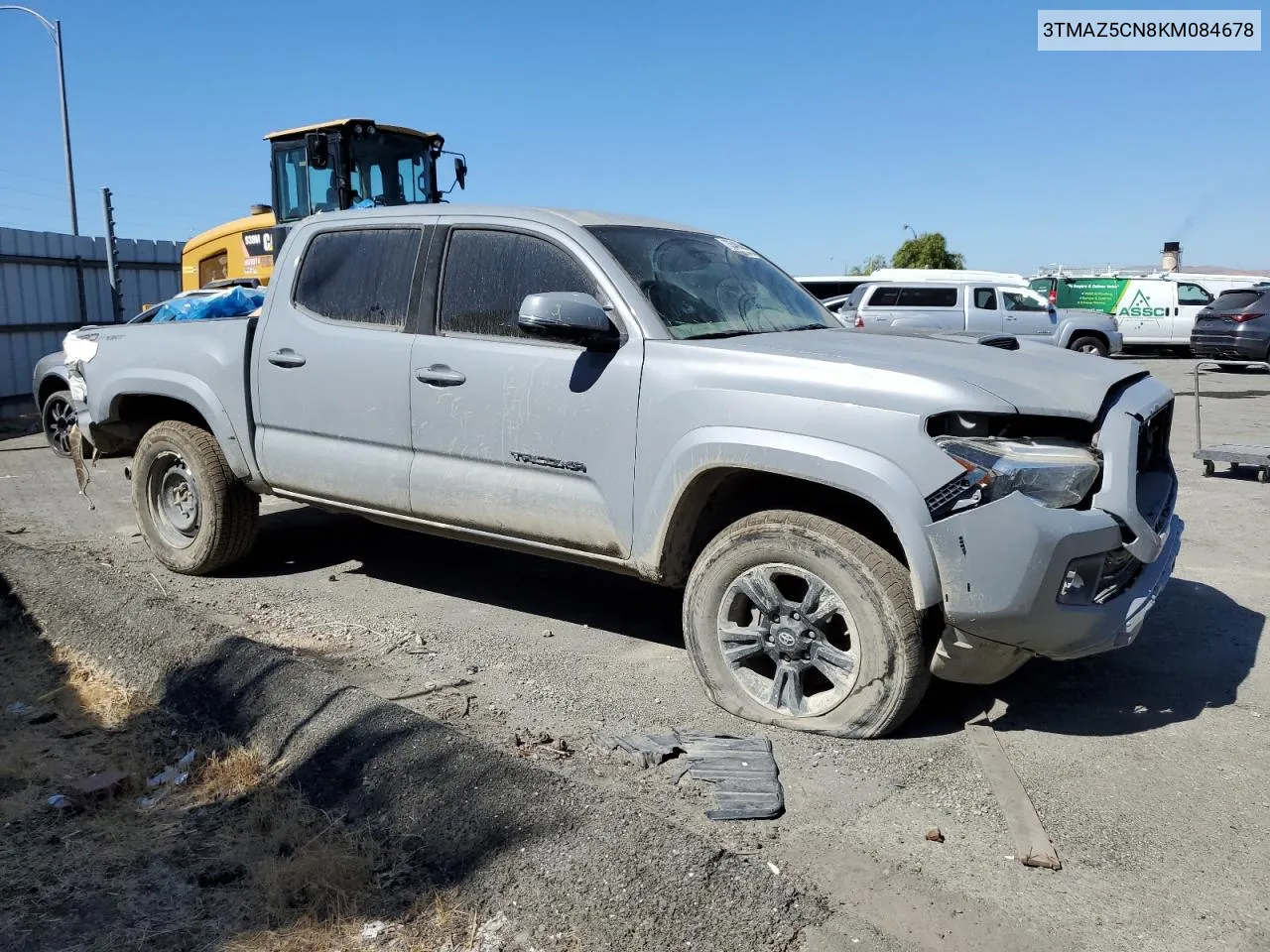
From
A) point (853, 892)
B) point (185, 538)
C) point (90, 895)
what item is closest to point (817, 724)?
point (853, 892)

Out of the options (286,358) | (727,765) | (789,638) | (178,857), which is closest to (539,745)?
(727,765)

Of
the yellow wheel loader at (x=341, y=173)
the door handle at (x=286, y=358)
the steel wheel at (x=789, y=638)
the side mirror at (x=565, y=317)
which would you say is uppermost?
the yellow wheel loader at (x=341, y=173)

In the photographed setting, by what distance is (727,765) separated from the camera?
3.59m

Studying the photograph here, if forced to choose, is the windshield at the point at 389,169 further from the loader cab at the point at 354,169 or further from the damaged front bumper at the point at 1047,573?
the damaged front bumper at the point at 1047,573

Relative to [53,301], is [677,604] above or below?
below

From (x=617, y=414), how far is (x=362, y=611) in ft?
6.71

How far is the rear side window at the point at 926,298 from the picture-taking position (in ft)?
73.2

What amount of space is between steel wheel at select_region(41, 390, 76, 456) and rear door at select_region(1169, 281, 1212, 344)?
80.0 ft

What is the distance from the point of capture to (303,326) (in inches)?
205

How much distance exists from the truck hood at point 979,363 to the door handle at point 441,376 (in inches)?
44.5

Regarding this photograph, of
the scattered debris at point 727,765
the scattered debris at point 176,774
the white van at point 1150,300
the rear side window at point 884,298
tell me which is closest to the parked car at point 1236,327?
the white van at point 1150,300

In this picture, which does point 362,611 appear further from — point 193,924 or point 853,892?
point 853,892

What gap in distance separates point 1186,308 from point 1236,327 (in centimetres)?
563

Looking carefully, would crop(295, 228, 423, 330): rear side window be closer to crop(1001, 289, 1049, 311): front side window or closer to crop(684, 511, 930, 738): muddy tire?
crop(684, 511, 930, 738): muddy tire
